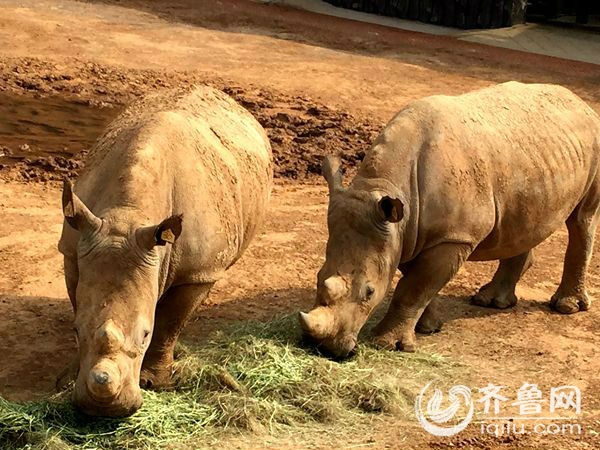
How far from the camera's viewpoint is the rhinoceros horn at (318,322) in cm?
733

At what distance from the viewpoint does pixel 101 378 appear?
18.9 ft

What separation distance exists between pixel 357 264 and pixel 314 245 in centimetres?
311

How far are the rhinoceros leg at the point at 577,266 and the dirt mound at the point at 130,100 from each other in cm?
397

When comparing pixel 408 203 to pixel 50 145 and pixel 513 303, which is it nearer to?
pixel 513 303

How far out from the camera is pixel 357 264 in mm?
7797

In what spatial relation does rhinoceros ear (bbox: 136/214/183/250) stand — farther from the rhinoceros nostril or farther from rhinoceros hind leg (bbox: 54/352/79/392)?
rhinoceros hind leg (bbox: 54/352/79/392)

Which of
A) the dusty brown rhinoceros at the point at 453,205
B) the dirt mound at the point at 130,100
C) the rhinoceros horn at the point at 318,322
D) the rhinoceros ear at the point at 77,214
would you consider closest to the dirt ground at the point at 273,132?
the dirt mound at the point at 130,100

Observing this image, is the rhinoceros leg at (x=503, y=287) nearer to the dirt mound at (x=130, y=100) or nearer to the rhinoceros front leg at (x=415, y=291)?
the rhinoceros front leg at (x=415, y=291)

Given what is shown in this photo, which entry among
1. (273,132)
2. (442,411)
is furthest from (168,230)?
(273,132)

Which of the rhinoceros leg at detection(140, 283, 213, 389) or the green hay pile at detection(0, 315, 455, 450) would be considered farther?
the rhinoceros leg at detection(140, 283, 213, 389)

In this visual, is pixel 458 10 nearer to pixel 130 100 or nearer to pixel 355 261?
pixel 130 100

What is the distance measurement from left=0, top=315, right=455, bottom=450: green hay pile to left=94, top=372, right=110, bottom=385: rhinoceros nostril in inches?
27.1

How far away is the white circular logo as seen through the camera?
724cm

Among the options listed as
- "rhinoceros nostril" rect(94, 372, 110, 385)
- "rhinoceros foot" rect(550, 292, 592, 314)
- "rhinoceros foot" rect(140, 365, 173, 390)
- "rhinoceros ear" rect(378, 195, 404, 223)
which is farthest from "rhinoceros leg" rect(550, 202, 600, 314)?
"rhinoceros nostril" rect(94, 372, 110, 385)
